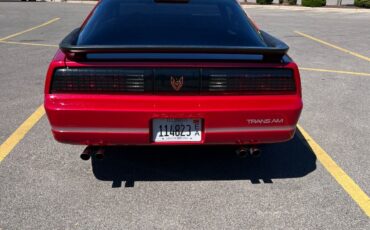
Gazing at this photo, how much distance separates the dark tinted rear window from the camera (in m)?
3.47

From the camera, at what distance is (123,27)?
3.65 metres

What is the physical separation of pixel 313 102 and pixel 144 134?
137 inches

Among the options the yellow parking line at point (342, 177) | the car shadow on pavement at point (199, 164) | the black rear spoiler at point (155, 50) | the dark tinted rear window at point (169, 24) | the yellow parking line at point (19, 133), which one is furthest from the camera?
the yellow parking line at point (19, 133)

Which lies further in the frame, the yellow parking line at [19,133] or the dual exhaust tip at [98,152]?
the yellow parking line at [19,133]

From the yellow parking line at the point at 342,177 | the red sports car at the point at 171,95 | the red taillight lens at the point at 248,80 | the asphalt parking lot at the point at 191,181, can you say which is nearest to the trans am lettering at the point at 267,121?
the red sports car at the point at 171,95

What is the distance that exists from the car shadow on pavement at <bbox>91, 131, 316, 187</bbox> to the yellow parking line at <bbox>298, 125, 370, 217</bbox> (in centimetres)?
10

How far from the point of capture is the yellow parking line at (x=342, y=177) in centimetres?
324

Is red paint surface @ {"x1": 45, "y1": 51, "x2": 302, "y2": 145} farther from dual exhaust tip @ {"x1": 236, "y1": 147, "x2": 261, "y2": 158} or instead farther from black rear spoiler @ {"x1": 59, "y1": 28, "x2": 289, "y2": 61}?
dual exhaust tip @ {"x1": 236, "y1": 147, "x2": 261, "y2": 158}

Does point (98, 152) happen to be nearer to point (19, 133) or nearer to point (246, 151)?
point (246, 151)

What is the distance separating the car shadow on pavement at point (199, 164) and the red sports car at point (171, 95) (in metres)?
0.56

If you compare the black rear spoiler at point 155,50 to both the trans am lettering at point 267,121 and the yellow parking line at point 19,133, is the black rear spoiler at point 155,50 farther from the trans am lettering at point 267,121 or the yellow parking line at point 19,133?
the yellow parking line at point 19,133

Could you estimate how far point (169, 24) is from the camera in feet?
12.1

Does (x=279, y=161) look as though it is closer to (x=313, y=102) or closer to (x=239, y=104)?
(x=239, y=104)

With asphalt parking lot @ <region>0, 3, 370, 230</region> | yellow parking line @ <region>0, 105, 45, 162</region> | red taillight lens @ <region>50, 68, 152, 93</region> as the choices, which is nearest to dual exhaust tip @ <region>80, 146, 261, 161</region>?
asphalt parking lot @ <region>0, 3, 370, 230</region>
